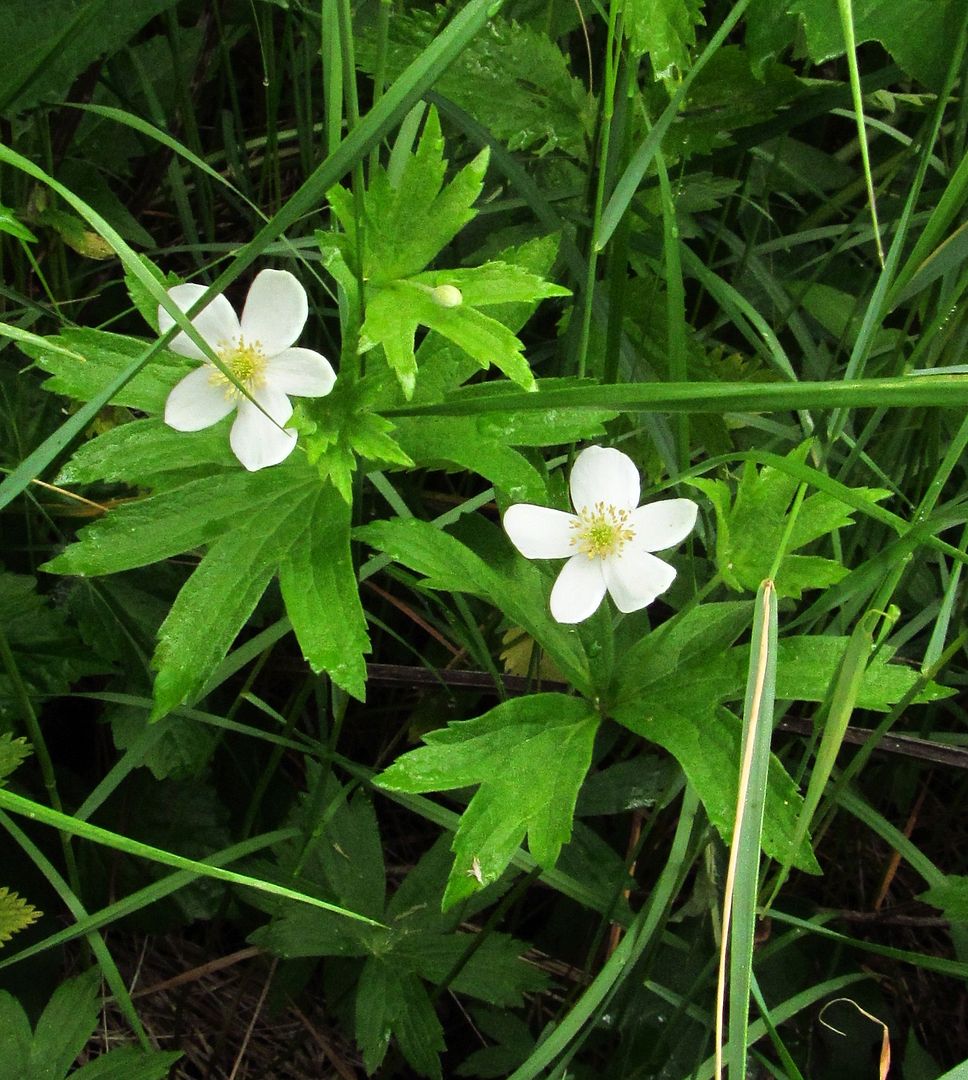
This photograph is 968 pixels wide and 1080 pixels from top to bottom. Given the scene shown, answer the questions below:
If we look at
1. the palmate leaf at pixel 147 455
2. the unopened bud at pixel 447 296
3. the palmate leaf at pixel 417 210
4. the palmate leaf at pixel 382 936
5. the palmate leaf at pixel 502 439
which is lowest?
the palmate leaf at pixel 382 936

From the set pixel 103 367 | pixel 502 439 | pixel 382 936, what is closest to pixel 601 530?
pixel 502 439

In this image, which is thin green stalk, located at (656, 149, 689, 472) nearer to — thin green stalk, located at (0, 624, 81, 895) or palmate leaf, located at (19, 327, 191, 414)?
palmate leaf, located at (19, 327, 191, 414)

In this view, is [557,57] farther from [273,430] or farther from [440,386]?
[273,430]

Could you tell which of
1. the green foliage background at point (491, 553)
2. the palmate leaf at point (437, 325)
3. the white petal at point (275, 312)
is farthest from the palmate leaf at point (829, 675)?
the white petal at point (275, 312)

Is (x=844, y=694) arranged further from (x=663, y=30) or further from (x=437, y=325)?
(x=663, y=30)

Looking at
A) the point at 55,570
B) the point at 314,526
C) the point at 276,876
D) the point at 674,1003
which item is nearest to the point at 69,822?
the point at 55,570

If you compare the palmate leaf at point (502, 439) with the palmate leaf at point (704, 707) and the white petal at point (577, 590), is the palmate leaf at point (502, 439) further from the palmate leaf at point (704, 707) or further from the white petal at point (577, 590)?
the palmate leaf at point (704, 707)
